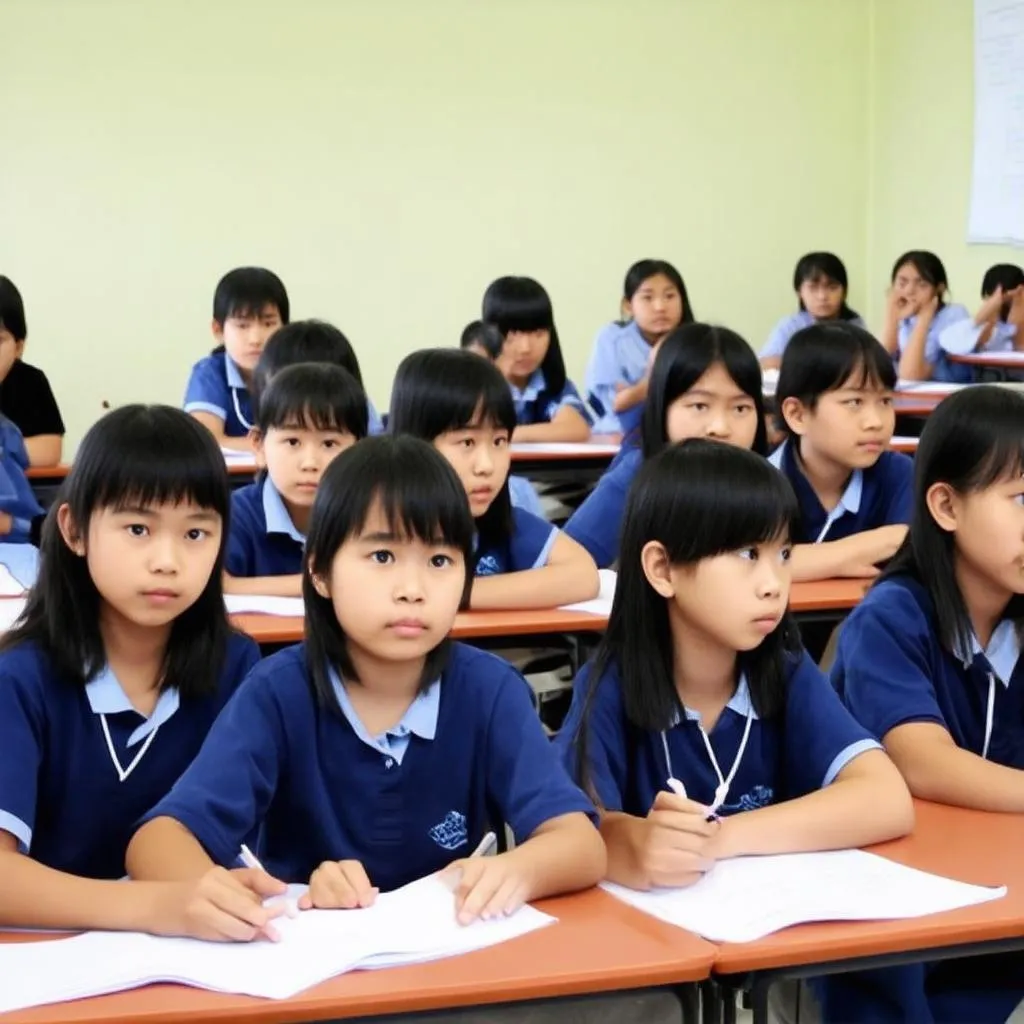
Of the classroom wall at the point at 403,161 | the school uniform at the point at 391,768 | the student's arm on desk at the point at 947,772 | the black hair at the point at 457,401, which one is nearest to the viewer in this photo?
the school uniform at the point at 391,768

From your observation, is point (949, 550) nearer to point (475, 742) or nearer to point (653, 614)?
point (653, 614)

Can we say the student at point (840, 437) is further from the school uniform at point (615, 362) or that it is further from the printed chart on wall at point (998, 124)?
the printed chart on wall at point (998, 124)

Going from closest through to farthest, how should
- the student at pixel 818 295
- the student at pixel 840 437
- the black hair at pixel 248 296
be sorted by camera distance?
1. the student at pixel 840 437
2. the black hair at pixel 248 296
3. the student at pixel 818 295

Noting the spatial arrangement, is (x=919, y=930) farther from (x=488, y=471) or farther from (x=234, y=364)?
(x=234, y=364)

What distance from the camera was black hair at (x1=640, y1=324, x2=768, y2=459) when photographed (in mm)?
3072

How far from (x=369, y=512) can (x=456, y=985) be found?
0.60m

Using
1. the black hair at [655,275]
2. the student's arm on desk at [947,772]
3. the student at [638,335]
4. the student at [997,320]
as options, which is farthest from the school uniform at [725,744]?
the student at [997,320]

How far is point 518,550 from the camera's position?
112 inches

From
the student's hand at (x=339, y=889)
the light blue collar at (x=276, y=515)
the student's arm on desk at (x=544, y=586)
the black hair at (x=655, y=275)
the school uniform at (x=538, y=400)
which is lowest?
the student's hand at (x=339, y=889)

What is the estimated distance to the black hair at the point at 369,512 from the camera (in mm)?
1723

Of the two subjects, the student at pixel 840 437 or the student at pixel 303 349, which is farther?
the student at pixel 303 349

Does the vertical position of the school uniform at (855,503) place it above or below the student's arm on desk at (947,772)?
above

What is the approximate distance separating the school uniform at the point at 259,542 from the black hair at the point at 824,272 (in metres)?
4.40

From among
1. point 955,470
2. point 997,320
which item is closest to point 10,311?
point 955,470
